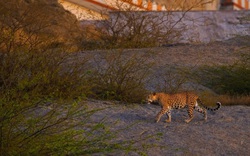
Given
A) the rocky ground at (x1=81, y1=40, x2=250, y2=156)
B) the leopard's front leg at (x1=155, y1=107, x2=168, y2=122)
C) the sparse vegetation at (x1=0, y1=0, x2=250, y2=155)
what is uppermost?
the sparse vegetation at (x1=0, y1=0, x2=250, y2=155)

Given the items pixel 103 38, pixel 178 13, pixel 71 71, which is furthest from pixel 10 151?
pixel 178 13

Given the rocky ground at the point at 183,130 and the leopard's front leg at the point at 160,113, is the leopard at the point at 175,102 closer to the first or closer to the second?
the leopard's front leg at the point at 160,113

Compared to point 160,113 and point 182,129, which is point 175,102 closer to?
point 160,113

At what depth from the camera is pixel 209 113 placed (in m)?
9.81

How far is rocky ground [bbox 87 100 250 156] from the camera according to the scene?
7.35m

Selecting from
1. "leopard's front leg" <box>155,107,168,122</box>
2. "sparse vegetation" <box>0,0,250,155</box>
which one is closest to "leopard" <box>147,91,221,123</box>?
"leopard's front leg" <box>155,107,168,122</box>

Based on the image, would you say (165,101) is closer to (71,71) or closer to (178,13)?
(71,71)

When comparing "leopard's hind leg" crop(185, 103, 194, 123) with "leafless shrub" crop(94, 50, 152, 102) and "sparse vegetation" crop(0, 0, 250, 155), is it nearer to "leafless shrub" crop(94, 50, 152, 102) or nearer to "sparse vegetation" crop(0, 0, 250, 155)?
"sparse vegetation" crop(0, 0, 250, 155)

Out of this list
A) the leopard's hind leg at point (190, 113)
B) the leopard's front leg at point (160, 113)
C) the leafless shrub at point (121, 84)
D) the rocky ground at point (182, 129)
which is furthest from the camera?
the leafless shrub at point (121, 84)

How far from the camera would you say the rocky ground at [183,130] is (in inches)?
289

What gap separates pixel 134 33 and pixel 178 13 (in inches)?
Answer: 130

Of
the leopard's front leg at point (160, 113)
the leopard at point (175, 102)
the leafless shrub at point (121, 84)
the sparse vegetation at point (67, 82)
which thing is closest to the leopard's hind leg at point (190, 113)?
the leopard at point (175, 102)

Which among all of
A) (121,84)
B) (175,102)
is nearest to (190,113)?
(175,102)

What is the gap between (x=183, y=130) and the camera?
8.20 meters
